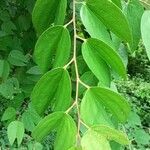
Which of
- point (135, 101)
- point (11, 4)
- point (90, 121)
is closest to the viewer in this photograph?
point (90, 121)

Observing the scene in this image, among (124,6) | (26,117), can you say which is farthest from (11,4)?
(124,6)

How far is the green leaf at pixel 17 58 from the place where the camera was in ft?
4.83

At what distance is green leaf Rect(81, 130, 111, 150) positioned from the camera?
1.59 feet

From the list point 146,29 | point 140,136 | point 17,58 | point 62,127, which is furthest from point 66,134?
point 140,136

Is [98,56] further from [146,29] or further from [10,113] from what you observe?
[10,113]

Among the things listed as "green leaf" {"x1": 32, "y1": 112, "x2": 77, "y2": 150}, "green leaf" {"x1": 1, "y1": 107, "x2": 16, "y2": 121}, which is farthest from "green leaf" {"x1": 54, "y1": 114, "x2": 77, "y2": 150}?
"green leaf" {"x1": 1, "y1": 107, "x2": 16, "y2": 121}

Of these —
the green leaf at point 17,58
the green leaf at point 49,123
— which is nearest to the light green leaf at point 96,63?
the green leaf at point 49,123

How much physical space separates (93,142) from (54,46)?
21cm

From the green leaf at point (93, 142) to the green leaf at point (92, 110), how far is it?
0.03m

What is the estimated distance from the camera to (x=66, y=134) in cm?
52

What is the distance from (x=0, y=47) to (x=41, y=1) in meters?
0.93

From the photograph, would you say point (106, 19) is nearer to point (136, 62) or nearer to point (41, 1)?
point (41, 1)

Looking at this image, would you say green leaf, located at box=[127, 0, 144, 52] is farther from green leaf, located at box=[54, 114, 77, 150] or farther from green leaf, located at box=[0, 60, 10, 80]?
green leaf, located at box=[0, 60, 10, 80]

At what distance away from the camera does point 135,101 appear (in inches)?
164
